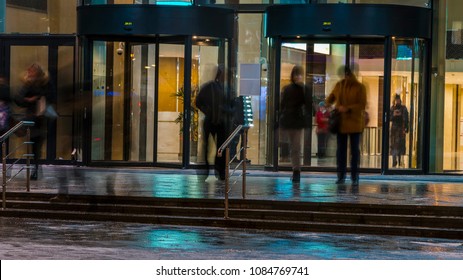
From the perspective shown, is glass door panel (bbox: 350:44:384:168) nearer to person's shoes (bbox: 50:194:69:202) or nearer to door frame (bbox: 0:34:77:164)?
door frame (bbox: 0:34:77:164)

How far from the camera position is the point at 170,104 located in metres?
24.1

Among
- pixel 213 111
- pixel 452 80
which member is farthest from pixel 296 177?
pixel 452 80

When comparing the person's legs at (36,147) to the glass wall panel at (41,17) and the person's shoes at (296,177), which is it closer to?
the person's shoes at (296,177)

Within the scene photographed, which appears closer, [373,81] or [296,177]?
[296,177]

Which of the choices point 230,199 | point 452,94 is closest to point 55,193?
point 230,199

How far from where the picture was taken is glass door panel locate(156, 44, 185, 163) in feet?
Result: 78.4

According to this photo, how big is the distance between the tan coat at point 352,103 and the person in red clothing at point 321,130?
16.4 ft

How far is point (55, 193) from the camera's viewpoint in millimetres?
16500

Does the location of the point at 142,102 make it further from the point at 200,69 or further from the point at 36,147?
the point at 36,147

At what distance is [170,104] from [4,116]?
4.97m

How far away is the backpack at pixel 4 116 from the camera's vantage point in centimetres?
1972

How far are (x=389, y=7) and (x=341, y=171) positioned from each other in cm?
526

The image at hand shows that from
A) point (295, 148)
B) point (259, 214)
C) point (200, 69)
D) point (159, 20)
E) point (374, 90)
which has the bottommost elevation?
point (259, 214)

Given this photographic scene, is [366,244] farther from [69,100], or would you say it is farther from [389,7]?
[69,100]
